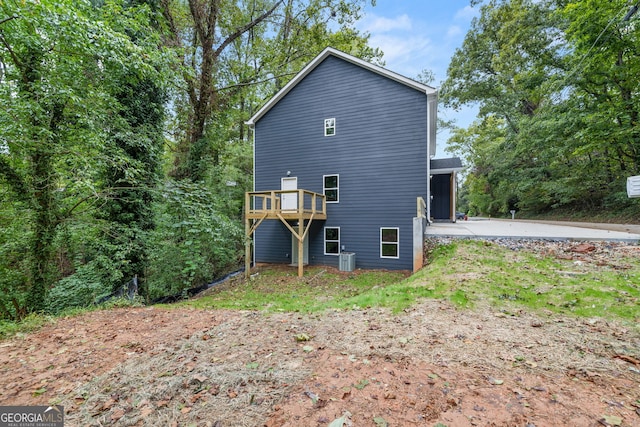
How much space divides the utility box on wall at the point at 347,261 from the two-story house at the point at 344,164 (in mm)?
350

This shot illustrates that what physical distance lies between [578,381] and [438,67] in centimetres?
2450

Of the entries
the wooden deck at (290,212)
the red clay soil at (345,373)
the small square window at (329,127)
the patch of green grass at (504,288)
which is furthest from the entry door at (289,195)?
the red clay soil at (345,373)

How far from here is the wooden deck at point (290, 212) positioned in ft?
30.3

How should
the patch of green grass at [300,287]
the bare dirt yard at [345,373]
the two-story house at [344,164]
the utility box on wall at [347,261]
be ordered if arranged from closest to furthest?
the bare dirt yard at [345,373], the patch of green grass at [300,287], the two-story house at [344,164], the utility box on wall at [347,261]

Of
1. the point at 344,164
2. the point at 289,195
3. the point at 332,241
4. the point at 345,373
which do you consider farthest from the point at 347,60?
the point at 345,373

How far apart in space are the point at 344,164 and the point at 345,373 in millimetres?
8870

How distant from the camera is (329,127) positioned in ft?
35.2

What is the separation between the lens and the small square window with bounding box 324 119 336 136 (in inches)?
419

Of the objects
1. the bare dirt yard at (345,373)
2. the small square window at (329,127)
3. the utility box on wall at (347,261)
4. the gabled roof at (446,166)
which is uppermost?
the small square window at (329,127)

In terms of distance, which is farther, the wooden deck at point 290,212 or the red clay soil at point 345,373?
the wooden deck at point 290,212

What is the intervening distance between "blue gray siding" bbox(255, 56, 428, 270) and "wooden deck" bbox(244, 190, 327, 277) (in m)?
0.59

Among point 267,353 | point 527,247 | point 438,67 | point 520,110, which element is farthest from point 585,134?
point 267,353

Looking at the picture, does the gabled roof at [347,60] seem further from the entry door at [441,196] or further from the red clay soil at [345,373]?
the red clay soil at [345,373]

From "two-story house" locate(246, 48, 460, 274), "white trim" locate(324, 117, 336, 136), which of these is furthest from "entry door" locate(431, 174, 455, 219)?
"white trim" locate(324, 117, 336, 136)
